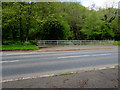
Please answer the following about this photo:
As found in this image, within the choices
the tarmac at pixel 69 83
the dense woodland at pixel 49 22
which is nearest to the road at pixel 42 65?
the tarmac at pixel 69 83

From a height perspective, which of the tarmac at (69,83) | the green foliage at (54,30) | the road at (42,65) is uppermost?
the green foliage at (54,30)

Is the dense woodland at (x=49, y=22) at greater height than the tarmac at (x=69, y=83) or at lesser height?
greater

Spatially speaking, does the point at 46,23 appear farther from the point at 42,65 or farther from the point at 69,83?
the point at 69,83

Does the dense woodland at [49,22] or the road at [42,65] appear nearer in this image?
the road at [42,65]

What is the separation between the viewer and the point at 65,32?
70.7 ft

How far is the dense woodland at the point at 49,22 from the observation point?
1511 cm

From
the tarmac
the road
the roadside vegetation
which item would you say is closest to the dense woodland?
the roadside vegetation

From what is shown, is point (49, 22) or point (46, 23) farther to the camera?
point (46, 23)

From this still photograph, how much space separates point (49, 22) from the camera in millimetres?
19328

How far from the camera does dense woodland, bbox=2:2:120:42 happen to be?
1511 cm

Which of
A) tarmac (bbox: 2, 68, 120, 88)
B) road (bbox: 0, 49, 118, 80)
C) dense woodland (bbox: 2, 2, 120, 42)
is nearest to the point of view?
tarmac (bbox: 2, 68, 120, 88)

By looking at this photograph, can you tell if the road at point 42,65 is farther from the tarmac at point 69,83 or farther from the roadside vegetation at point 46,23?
the roadside vegetation at point 46,23

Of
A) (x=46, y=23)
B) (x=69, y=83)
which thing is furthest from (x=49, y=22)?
(x=69, y=83)

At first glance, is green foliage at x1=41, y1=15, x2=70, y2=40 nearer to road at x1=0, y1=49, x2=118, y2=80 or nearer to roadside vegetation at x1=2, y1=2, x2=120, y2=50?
roadside vegetation at x1=2, y1=2, x2=120, y2=50
